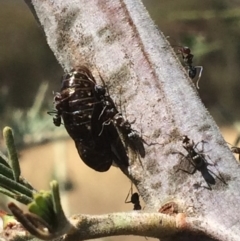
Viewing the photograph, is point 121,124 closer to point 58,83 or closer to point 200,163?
point 200,163

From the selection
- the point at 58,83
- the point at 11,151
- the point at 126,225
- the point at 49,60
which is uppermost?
the point at 49,60

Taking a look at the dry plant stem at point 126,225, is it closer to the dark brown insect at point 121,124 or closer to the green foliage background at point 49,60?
the dark brown insect at point 121,124

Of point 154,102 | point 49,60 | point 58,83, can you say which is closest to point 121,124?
point 154,102

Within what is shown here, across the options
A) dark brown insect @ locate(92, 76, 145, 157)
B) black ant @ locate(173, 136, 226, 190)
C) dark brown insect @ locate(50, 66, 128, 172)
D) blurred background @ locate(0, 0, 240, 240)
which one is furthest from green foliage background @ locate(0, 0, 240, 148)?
black ant @ locate(173, 136, 226, 190)

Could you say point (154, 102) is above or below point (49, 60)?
below

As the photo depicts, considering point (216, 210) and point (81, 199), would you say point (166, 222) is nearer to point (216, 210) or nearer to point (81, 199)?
point (216, 210)

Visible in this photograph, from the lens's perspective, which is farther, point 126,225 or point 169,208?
point 169,208

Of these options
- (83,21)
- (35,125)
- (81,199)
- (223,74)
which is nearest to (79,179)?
(81,199)

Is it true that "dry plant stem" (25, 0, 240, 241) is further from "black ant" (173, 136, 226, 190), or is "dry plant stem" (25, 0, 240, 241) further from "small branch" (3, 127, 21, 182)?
"small branch" (3, 127, 21, 182)
